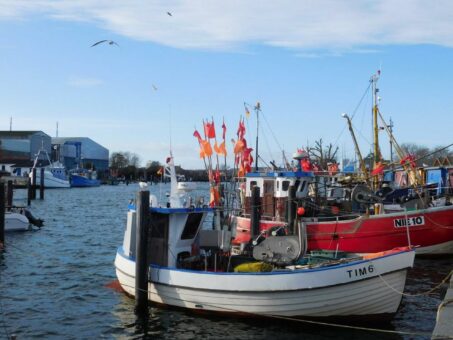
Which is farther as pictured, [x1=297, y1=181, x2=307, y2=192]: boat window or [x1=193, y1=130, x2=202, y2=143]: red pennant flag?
[x1=297, y1=181, x2=307, y2=192]: boat window

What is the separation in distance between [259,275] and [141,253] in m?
3.11

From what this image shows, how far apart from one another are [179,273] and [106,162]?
145 m

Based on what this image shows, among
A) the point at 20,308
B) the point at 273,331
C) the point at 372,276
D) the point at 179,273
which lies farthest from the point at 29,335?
the point at 372,276

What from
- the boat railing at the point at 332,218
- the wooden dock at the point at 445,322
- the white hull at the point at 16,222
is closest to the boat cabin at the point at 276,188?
the boat railing at the point at 332,218

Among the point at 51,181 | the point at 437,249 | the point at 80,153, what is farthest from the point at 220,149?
the point at 80,153

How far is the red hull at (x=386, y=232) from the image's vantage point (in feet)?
70.6

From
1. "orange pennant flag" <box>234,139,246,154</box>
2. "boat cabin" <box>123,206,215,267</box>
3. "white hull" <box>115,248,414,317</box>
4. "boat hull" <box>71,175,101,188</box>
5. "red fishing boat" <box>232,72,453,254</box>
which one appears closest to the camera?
"white hull" <box>115,248,414,317</box>

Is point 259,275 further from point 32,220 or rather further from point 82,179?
point 82,179

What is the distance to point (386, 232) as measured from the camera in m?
21.5

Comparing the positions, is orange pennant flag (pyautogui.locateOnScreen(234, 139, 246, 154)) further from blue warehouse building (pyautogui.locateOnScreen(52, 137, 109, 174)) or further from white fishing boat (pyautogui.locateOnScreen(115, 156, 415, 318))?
blue warehouse building (pyautogui.locateOnScreen(52, 137, 109, 174))

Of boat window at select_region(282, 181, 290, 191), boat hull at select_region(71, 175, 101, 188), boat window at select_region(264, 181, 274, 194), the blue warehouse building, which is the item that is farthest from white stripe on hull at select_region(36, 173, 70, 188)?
boat window at select_region(282, 181, 290, 191)

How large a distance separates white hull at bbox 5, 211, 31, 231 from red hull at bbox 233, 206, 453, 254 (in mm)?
16162

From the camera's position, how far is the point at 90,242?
28938 mm

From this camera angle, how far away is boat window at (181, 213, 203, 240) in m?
15.1
